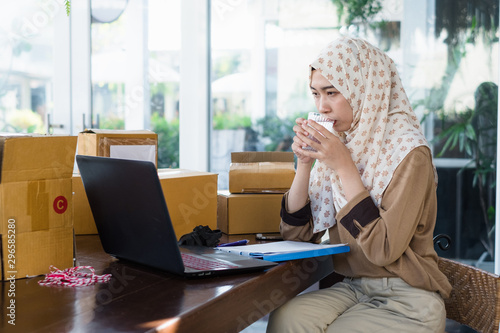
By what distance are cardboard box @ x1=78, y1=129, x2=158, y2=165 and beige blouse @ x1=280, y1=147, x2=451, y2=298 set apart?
0.62m

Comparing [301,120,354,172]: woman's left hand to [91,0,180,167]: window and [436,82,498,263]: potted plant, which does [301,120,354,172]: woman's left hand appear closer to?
[436,82,498,263]: potted plant

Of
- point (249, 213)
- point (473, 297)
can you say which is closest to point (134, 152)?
point (249, 213)

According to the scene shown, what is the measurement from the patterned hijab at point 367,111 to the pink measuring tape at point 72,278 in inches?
27.0

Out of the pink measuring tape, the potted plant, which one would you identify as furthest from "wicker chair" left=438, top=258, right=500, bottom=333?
the potted plant

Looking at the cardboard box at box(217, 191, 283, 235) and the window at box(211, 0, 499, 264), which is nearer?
the cardboard box at box(217, 191, 283, 235)

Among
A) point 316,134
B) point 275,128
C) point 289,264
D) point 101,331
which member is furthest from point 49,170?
point 275,128

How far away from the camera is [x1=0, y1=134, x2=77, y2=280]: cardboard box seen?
106 centimetres

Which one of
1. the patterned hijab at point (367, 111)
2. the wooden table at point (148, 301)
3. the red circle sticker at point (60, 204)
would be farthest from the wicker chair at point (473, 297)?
the red circle sticker at point (60, 204)

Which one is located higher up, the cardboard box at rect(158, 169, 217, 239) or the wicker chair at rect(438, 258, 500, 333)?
the cardboard box at rect(158, 169, 217, 239)

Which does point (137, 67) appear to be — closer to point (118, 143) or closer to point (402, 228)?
point (118, 143)

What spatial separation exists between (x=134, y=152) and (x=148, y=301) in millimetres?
808

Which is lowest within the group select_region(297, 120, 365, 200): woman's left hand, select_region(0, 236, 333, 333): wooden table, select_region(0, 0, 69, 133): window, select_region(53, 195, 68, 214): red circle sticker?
select_region(0, 236, 333, 333): wooden table

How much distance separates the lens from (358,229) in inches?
53.9

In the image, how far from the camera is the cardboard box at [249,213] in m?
1.72
